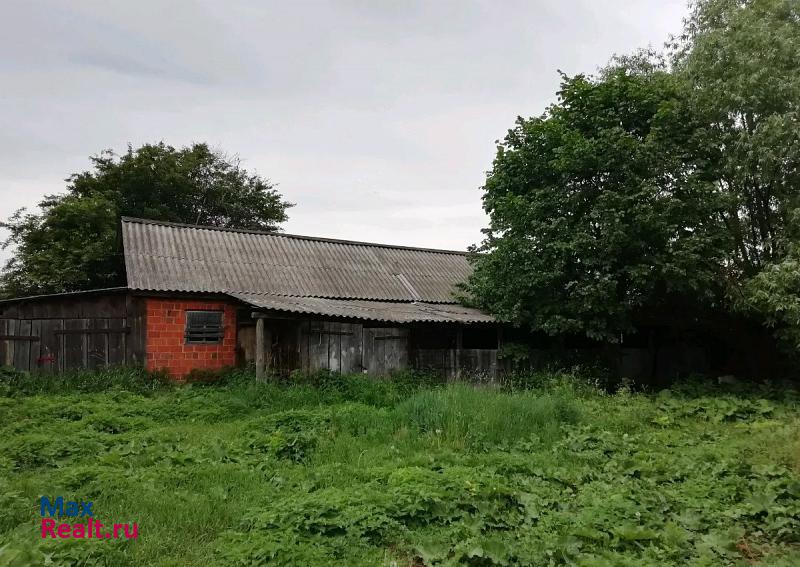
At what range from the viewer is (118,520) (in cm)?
452

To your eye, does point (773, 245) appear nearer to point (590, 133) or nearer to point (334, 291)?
point (590, 133)

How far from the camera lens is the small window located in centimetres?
1260

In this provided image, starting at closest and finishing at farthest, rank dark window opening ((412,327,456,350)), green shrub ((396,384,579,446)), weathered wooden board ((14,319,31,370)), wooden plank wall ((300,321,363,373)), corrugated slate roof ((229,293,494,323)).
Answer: green shrub ((396,384,579,446)) → corrugated slate roof ((229,293,494,323)) → weathered wooden board ((14,319,31,370)) → wooden plank wall ((300,321,363,373)) → dark window opening ((412,327,456,350))

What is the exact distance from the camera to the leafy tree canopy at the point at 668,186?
11406mm

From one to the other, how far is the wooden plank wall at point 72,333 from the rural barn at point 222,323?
0.07ft

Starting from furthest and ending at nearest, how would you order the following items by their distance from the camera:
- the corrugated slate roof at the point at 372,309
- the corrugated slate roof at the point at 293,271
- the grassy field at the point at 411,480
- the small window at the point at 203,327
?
the corrugated slate roof at the point at 293,271, the small window at the point at 203,327, the corrugated slate roof at the point at 372,309, the grassy field at the point at 411,480

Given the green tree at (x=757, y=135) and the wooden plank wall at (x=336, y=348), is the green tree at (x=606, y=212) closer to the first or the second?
the green tree at (x=757, y=135)

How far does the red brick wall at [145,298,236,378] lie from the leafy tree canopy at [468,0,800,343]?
6.64 meters

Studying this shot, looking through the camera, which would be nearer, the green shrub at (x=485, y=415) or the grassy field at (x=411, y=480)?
the grassy field at (x=411, y=480)

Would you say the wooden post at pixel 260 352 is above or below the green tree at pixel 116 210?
below

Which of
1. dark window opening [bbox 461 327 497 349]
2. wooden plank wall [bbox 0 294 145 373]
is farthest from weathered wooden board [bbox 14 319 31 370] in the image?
dark window opening [bbox 461 327 497 349]

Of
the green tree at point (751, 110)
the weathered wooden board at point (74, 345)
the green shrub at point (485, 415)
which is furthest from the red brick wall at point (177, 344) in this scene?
the green tree at point (751, 110)

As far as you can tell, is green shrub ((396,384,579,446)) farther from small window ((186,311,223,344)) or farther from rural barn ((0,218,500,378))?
small window ((186,311,223,344))

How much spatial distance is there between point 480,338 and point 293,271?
5.53 metres
